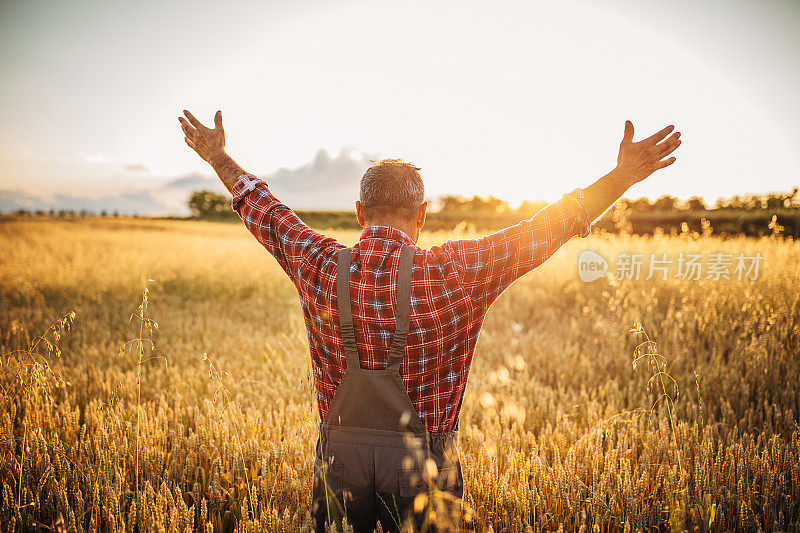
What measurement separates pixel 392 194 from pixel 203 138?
1.14 meters

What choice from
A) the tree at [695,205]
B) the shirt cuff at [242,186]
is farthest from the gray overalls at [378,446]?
the tree at [695,205]

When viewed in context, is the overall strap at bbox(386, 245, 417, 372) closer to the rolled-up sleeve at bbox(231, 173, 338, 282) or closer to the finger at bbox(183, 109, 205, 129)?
the rolled-up sleeve at bbox(231, 173, 338, 282)

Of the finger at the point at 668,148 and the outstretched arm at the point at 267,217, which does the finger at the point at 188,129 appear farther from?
the finger at the point at 668,148

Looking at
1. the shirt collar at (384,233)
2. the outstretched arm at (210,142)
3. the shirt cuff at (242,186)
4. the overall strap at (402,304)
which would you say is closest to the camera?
the overall strap at (402,304)

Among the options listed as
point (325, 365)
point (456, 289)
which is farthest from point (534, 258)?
point (325, 365)

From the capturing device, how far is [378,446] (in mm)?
1738

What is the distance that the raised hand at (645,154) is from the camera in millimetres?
1807

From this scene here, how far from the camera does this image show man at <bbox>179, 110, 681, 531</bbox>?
1.63 meters

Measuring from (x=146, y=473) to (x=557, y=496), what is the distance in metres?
2.47

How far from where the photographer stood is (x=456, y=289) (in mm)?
1637

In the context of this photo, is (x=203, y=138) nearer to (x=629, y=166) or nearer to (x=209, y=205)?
(x=629, y=166)

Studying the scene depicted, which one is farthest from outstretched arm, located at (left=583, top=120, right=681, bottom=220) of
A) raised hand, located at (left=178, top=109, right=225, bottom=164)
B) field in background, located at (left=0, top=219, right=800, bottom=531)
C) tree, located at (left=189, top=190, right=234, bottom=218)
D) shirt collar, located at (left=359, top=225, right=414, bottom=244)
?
tree, located at (left=189, top=190, right=234, bottom=218)

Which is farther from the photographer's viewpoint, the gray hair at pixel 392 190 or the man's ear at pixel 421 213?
the man's ear at pixel 421 213

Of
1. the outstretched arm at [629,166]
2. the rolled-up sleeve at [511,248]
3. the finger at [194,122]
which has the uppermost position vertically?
the finger at [194,122]
